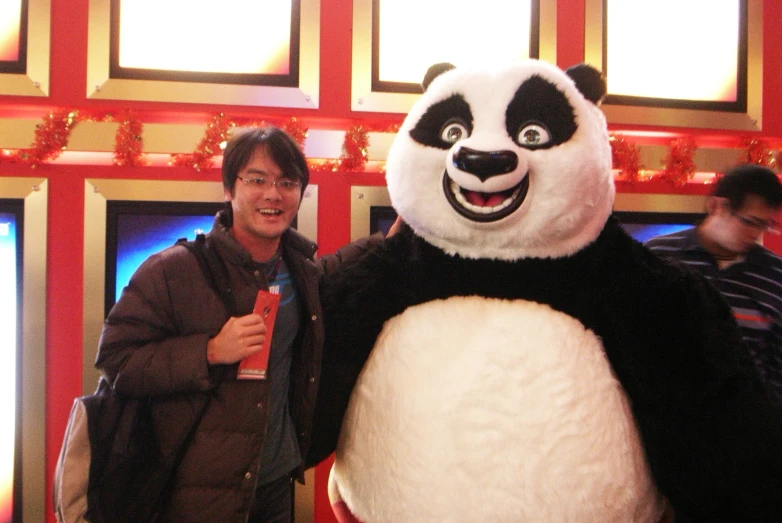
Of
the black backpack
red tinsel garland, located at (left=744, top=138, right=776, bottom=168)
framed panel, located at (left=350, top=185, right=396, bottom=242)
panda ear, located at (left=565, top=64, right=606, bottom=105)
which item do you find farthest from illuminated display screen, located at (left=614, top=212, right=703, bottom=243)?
the black backpack


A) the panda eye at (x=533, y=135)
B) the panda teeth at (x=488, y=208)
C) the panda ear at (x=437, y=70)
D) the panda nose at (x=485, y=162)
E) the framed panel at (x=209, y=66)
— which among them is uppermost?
the framed panel at (x=209, y=66)

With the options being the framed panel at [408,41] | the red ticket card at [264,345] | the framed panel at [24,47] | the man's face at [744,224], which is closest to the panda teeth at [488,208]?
the red ticket card at [264,345]

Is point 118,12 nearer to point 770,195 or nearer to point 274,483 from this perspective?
point 274,483

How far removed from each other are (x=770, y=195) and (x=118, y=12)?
248cm

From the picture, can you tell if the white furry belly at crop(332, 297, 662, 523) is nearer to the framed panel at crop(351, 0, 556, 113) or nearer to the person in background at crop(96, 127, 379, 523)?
the person in background at crop(96, 127, 379, 523)

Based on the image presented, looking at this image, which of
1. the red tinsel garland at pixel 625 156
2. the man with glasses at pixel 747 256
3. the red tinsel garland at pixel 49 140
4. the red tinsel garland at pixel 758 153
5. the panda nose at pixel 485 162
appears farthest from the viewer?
the red tinsel garland at pixel 758 153

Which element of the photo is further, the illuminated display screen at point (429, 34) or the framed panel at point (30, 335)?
the illuminated display screen at point (429, 34)

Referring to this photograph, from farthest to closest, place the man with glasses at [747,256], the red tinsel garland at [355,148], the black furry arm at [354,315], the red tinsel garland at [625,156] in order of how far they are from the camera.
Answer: the red tinsel garland at [625,156] < the red tinsel garland at [355,148] < the man with glasses at [747,256] < the black furry arm at [354,315]

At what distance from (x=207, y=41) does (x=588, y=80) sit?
1.68 meters

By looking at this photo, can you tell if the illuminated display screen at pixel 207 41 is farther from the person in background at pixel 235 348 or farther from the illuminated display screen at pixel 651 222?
the illuminated display screen at pixel 651 222

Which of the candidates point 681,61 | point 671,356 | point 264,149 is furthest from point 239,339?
point 681,61

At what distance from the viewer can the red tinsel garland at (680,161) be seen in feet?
8.11

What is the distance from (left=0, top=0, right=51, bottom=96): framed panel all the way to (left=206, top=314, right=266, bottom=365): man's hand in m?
1.59

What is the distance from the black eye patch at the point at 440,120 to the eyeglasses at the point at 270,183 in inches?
16.8
